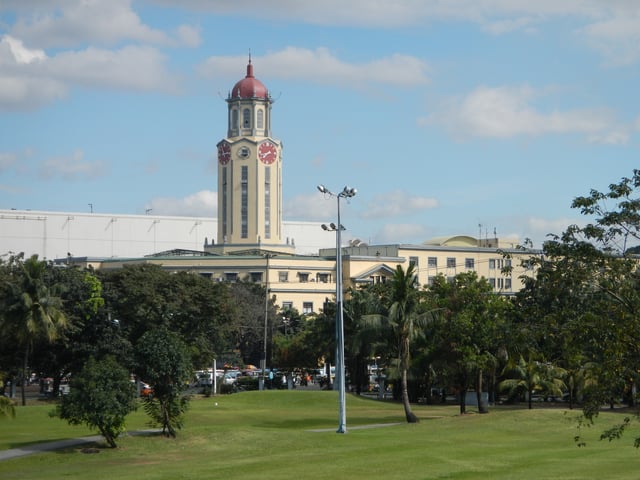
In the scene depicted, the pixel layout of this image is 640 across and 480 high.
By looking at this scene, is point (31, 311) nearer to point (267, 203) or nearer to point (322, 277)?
point (322, 277)

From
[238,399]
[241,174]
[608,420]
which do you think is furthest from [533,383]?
[241,174]

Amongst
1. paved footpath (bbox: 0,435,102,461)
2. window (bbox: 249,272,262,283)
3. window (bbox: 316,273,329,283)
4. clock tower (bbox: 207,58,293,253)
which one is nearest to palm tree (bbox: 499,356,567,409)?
paved footpath (bbox: 0,435,102,461)

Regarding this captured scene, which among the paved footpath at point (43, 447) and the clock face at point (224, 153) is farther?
the clock face at point (224, 153)

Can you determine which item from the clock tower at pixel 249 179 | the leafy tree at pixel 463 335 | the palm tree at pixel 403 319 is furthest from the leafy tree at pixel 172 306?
the clock tower at pixel 249 179

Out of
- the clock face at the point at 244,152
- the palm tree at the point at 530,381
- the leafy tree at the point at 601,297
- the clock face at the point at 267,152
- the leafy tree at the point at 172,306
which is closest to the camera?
the leafy tree at the point at 601,297

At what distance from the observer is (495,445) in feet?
152

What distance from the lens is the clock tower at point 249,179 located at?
156625 millimetres

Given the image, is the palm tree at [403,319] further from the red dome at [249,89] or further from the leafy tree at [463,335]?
the red dome at [249,89]

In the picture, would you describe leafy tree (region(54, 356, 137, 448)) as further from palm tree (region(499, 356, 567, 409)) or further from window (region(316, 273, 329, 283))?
window (region(316, 273, 329, 283))

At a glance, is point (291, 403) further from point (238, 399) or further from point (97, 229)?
point (97, 229)

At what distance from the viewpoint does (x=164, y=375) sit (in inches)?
1935

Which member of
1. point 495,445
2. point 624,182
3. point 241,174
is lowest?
point 495,445

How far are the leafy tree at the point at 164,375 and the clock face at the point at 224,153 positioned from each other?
356 ft

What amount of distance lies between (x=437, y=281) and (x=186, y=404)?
984 inches
